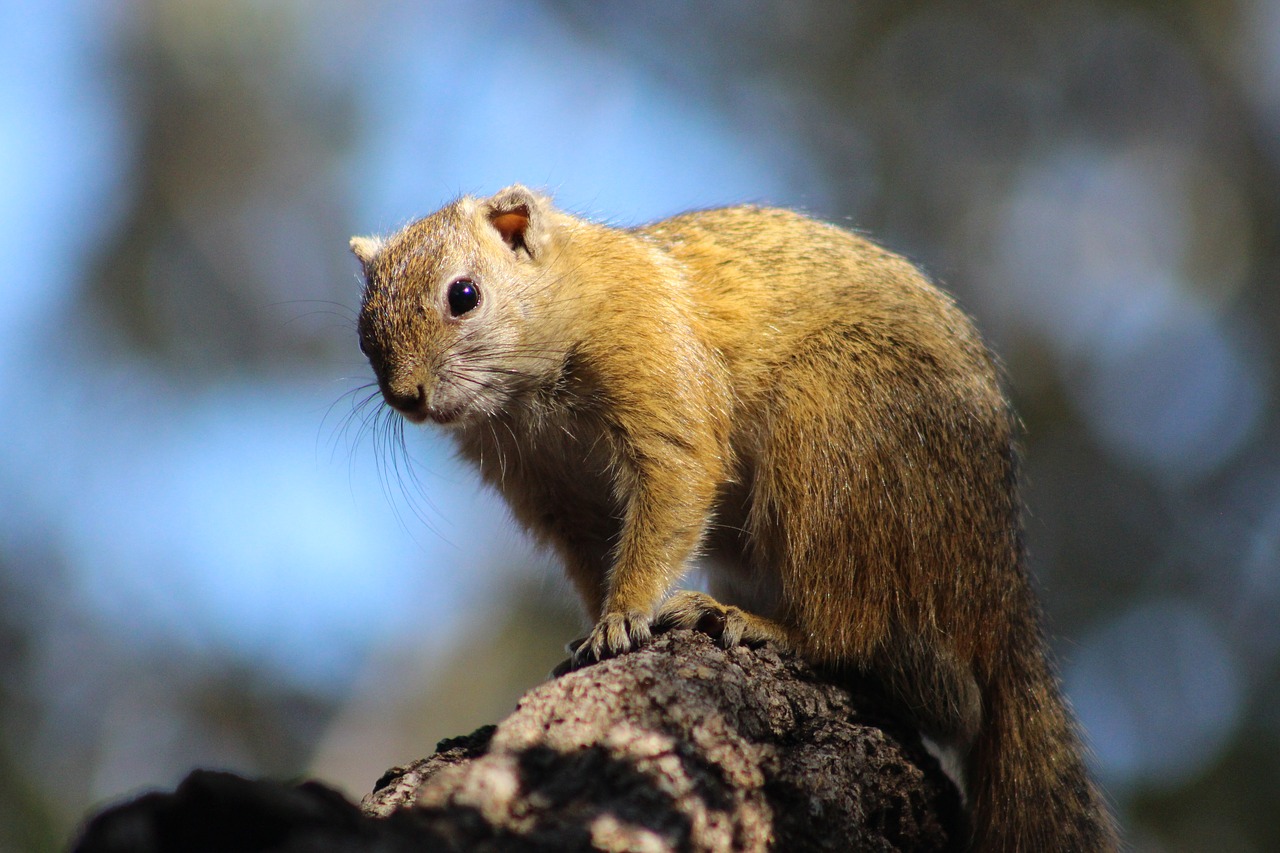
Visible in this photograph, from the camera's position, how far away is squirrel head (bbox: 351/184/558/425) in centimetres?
505

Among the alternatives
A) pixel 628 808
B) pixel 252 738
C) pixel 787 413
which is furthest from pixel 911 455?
pixel 252 738

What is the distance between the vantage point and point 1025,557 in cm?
545

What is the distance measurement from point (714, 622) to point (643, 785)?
1686mm

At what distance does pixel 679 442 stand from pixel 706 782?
2086 mm

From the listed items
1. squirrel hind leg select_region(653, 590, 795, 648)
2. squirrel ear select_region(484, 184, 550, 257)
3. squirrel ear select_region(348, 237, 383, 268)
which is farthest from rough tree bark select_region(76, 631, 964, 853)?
squirrel ear select_region(348, 237, 383, 268)

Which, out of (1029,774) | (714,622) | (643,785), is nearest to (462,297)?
(714,622)

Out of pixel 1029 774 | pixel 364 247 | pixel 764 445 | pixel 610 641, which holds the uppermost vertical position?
pixel 364 247

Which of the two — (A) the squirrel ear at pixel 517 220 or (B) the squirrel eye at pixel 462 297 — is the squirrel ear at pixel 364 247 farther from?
(B) the squirrel eye at pixel 462 297

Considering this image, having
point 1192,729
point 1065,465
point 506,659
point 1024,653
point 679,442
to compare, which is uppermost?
point 1065,465

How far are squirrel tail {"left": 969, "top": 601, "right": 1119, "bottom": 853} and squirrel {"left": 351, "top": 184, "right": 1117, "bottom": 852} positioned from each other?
0.03ft

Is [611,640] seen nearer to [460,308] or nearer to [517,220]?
[460,308]

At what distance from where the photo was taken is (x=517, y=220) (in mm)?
5766

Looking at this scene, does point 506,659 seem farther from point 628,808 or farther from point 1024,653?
point 628,808

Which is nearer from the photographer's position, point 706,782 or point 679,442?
point 706,782
